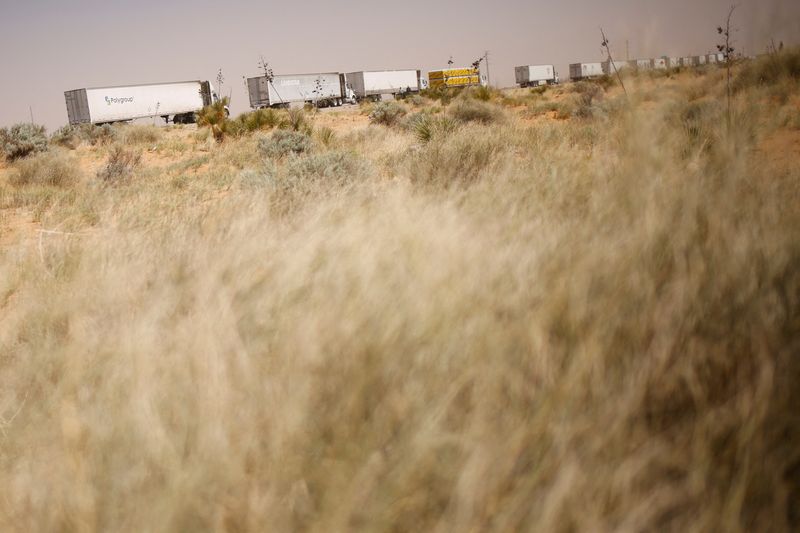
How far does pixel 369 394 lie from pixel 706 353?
922mm

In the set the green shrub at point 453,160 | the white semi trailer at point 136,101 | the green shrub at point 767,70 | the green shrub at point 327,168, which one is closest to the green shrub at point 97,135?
the white semi trailer at point 136,101

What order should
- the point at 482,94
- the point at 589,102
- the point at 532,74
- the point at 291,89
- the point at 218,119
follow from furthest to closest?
the point at 532,74 < the point at 291,89 < the point at 482,94 < the point at 218,119 < the point at 589,102

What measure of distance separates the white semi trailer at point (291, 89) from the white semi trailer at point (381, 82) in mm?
4207

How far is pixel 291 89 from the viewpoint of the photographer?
161 ft

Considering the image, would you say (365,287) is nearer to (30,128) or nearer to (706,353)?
(706,353)

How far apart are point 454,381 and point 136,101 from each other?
158 ft

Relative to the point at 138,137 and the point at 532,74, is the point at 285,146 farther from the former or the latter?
the point at 532,74

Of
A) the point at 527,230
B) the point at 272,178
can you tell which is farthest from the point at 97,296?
the point at 272,178

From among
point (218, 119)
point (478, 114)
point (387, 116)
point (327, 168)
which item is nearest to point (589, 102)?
point (478, 114)

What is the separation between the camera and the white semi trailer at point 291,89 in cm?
4806

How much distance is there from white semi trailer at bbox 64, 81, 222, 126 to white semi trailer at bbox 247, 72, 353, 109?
486 centimetres

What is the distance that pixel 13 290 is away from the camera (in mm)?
3553

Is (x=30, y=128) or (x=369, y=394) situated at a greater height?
(x=30, y=128)

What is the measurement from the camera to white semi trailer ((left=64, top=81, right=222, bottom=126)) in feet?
128
